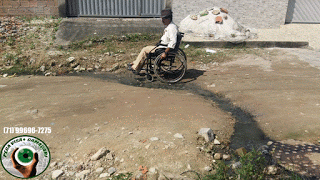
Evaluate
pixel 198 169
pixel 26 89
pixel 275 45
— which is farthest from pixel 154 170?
pixel 275 45

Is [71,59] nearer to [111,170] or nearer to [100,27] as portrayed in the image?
[100,27]

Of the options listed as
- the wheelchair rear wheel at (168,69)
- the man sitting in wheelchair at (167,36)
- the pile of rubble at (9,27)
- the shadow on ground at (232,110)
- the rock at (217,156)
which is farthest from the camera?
the pile of rubble at (9,27)

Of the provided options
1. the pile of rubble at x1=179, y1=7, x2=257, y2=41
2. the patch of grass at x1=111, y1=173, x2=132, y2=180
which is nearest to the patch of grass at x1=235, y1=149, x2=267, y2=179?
the patch of grass at x1=111, y1=173, x2=132, y2=180

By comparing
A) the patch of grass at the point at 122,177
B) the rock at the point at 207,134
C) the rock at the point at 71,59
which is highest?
the rock at the point at 71,59

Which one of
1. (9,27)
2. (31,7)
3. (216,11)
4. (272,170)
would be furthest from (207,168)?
(31,7)

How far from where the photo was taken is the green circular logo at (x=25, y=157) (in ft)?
9.15

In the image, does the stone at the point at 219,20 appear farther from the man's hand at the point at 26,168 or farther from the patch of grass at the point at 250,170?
the man's hand at the point at 26,168

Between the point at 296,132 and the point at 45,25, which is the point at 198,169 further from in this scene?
the point at 45,25

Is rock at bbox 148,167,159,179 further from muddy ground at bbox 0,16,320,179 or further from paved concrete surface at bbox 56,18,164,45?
paved concrete surface at bbox 56,18,164,45

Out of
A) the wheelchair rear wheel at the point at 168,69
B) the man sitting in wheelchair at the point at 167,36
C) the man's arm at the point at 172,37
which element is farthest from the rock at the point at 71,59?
the man's arm at the point at 172,37

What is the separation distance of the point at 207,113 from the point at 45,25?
6.36 m

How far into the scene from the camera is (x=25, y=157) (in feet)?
9.49

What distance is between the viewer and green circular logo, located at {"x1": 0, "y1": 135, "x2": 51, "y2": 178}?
2.79 metres

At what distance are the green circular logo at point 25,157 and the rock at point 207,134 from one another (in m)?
1.82
